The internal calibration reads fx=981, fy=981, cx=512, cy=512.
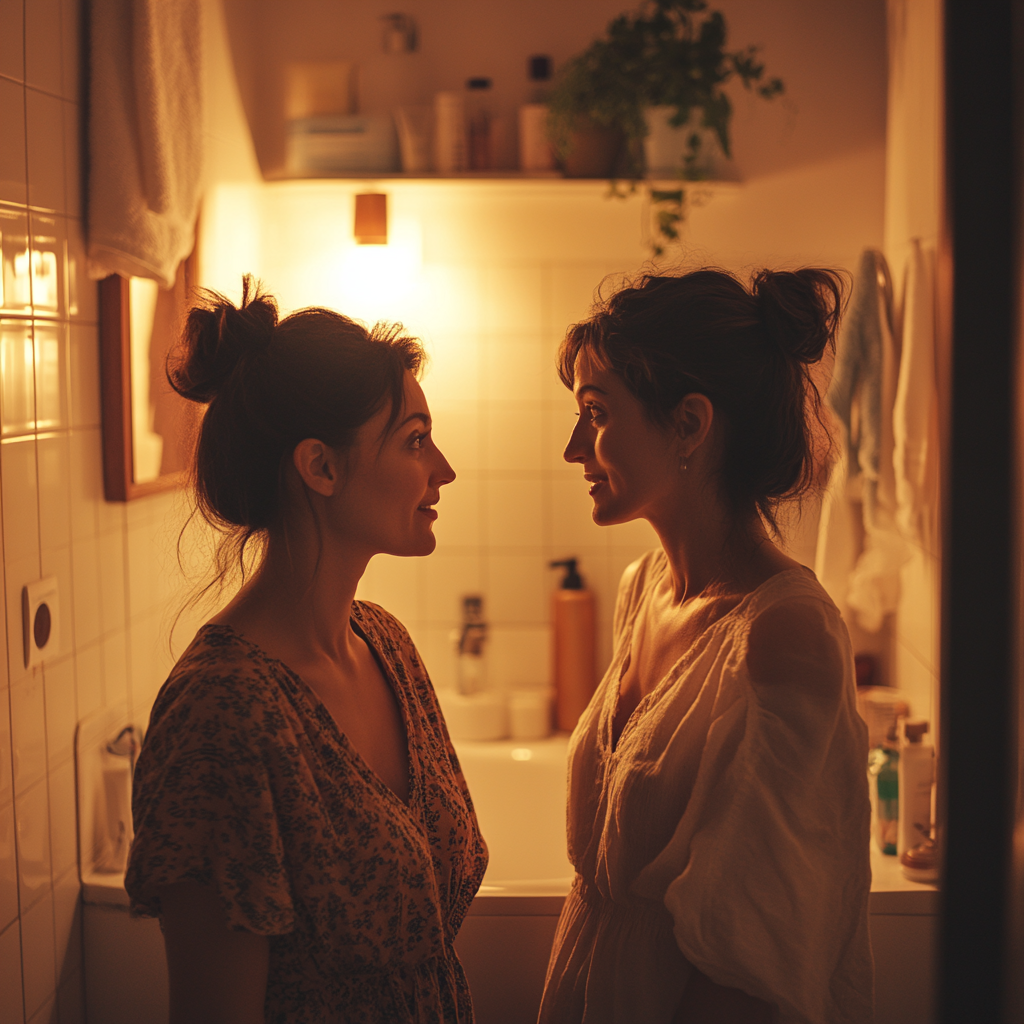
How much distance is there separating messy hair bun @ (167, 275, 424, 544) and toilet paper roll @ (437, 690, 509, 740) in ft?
4.53

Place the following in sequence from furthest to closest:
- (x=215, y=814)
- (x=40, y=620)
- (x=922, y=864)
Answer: (x=922, y=864) → (x=40, y=620) → (x=215, y=814)

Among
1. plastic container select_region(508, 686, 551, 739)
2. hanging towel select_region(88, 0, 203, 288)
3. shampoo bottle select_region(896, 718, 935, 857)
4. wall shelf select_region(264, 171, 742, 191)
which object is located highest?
wall shelf select_region(264, 171, 742, 191)

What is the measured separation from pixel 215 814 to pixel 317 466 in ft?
1.10

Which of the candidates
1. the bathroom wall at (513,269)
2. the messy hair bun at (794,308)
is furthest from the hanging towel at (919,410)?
the messy hair bun at (794,308)

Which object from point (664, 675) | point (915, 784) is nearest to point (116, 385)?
point (664, 675)

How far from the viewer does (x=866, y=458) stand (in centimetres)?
183

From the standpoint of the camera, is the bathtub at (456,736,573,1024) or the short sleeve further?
the bathtub at (456,736,573,1024)

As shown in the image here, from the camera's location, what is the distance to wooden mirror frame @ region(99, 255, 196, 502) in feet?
4.80

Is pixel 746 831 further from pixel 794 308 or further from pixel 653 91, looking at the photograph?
pixel 653 91

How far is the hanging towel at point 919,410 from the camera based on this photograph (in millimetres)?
1658

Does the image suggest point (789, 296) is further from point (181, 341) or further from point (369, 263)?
point (369, 263)

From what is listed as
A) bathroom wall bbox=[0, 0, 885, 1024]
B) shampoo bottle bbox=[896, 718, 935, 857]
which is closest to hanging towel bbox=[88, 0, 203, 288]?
bathroom wall bbox=[0, 0, 885, 1024]

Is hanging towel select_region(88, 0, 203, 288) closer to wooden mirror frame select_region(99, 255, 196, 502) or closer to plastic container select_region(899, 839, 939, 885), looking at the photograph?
wooden mirror frame select_region(99, 255, 196, 502)

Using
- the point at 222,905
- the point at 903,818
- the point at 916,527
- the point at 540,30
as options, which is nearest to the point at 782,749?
the point at 222,905
